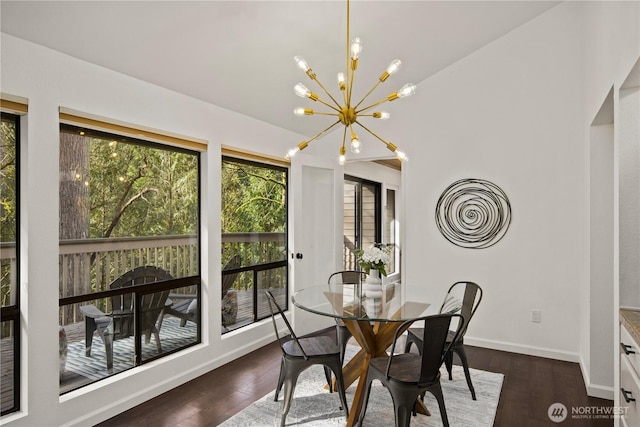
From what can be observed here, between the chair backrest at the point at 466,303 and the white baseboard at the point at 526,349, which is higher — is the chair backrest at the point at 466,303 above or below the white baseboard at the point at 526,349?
above

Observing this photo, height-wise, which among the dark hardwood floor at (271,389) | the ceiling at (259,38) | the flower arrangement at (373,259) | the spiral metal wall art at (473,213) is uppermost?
the ceiling at (259,38)

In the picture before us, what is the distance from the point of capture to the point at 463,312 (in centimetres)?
299

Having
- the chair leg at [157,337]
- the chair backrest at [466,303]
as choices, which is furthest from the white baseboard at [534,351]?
the chair leg at [157,337]

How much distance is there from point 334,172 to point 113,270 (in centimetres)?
272

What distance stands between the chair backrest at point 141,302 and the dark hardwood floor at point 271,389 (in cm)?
56

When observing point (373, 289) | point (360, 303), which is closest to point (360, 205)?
point (373, 289)

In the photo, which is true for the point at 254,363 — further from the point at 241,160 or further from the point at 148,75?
the point at 148,75

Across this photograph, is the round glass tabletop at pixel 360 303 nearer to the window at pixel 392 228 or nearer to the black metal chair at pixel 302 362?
the black metal chair at pixel 302 362

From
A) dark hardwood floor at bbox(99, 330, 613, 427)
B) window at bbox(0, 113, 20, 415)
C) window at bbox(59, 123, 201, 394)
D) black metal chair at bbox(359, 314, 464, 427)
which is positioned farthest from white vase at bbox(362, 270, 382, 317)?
window at bbox(0, 113, 20, 415)

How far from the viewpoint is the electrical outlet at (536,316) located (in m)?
3.81

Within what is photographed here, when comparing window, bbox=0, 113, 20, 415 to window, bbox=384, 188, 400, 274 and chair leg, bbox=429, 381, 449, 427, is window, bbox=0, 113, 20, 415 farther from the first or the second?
window, bbox=384, 188, 400, 274

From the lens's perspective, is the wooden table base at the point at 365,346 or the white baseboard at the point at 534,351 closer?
the wooden table base at the point at 365,346

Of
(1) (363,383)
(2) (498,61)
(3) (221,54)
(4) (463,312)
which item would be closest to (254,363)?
(1) (363,383)

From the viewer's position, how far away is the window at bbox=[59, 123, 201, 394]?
101 inches
